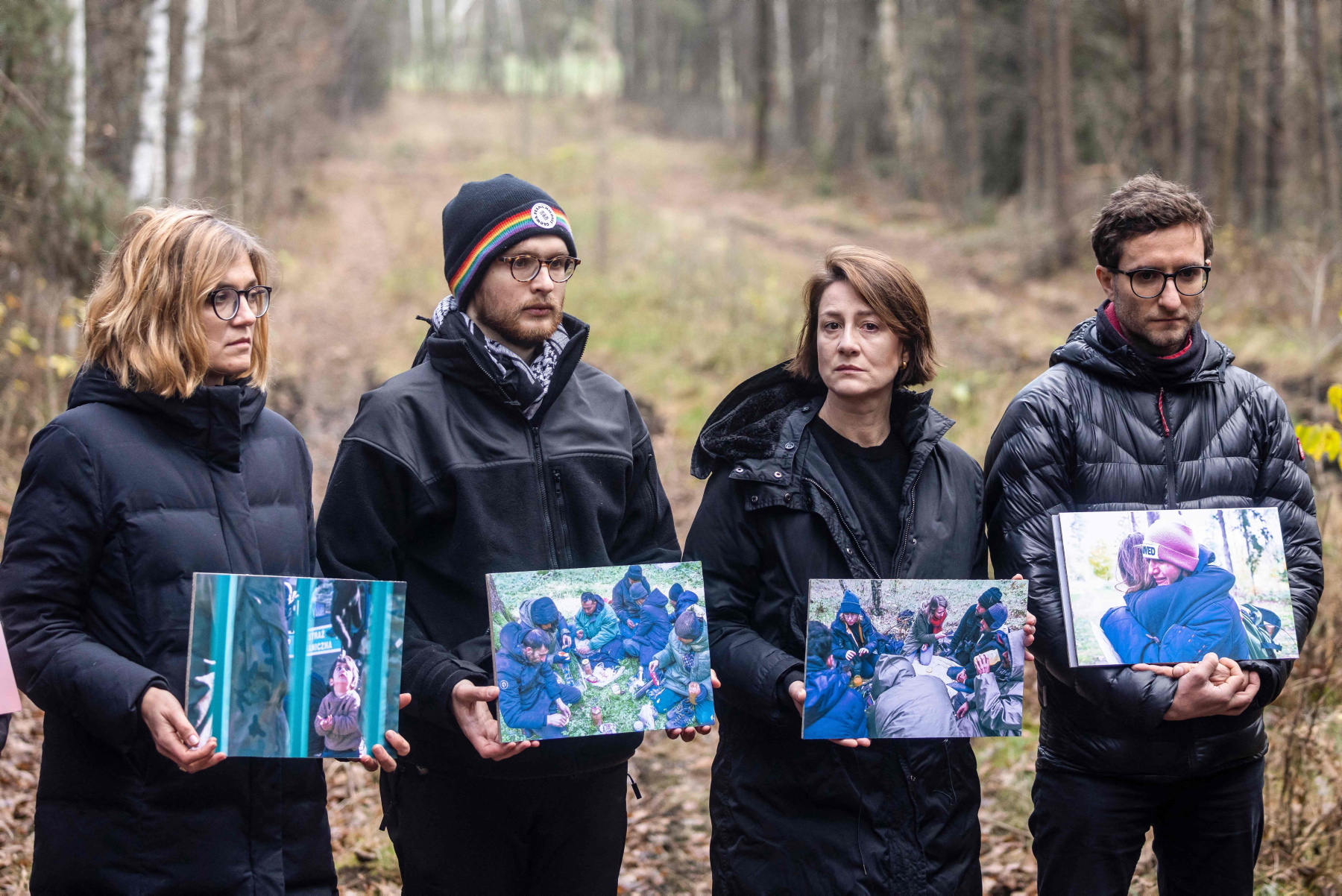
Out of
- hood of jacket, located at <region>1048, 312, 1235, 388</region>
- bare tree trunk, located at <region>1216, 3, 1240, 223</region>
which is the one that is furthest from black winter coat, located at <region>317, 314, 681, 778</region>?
bare tree trunk, located at <region>1216, 3, 1240, 223</region>

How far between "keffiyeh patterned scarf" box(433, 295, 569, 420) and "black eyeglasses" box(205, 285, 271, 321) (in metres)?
0.47

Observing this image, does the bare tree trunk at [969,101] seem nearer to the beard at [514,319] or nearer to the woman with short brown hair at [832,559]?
the woman with short brown hair at [832,559]

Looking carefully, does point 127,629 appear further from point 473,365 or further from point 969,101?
point 969,101

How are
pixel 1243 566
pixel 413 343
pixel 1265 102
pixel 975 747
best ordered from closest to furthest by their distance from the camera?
pixel 1243 566 < pixel 975 747 < pixel 413 343 < pixel 1265 102

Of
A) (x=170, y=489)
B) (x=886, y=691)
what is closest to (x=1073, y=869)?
(x=886, y=691)

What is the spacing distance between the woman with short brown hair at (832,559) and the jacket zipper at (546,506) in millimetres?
391

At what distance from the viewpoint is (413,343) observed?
16.0 meters

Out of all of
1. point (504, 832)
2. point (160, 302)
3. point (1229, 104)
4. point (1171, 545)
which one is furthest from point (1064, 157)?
point (160, 302)

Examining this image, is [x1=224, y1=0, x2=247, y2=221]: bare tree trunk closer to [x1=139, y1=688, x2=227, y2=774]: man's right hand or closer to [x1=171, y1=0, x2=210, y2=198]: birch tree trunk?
[x1=171, y1=0, x2=210, y2=198]: birch tree trunk

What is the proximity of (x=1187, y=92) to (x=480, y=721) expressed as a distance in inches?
889

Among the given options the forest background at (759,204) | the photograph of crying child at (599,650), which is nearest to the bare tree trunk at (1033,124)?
the forest background at (759,204)

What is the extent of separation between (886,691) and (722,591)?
0.52 metres

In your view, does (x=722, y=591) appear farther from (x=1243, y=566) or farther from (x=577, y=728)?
(x=1243, y=566)

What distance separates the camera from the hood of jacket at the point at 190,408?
259 cm
